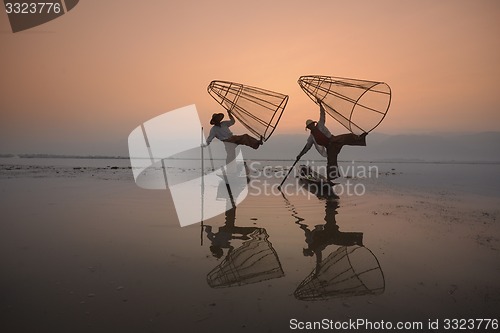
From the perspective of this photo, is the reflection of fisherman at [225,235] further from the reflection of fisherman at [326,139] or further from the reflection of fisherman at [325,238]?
the reflection of fisherman at [326,139]

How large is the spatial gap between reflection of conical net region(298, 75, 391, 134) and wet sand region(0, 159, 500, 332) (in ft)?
12.6

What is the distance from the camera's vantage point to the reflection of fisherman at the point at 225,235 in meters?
5.69

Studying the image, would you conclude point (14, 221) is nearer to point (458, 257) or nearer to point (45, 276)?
point (45, 276)

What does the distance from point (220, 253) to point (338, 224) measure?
11.6 feet

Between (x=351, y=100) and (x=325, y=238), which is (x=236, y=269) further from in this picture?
Result: (x=351, y=100)

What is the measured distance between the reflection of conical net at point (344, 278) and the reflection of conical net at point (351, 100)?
6.90 metres

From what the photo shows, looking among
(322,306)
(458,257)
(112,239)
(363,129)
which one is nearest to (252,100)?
(363,129)

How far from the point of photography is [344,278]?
445 centimetres

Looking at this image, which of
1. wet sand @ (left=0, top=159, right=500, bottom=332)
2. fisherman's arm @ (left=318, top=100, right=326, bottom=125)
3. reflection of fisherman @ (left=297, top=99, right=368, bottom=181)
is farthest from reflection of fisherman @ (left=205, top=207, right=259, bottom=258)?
fisherman's arm @ (left=318, top=100, right=326, bottom=125)

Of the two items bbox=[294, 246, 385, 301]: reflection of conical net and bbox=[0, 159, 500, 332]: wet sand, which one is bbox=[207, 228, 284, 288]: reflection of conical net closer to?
bbox=[0, 159, 500, 332]: wet sand

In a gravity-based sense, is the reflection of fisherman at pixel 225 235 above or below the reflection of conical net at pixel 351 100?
below

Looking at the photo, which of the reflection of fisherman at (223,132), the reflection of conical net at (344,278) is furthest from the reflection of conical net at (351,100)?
the reflection of conical net at (344,278)

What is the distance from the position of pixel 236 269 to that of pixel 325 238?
247cm

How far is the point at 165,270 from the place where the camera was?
15.0 ft
